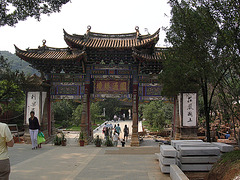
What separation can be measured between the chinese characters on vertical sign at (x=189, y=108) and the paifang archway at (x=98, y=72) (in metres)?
1.87

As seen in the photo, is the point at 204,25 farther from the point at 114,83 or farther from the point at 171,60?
the point at 114,83

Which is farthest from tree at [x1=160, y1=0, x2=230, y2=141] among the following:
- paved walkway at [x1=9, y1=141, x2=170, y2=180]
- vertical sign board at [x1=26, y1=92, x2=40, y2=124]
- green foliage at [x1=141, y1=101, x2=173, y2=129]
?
green foliage at [x1=141, y1=101, x2=173, y2=129]

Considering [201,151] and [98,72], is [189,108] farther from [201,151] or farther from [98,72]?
[201,151]

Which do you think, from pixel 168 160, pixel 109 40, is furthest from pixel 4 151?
pixel 109 40

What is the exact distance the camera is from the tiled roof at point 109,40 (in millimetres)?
14138

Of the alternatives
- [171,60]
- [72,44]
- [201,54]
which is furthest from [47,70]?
[201,54]

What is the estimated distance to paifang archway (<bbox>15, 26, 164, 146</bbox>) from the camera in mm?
14172

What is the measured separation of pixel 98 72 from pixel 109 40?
7.90ft

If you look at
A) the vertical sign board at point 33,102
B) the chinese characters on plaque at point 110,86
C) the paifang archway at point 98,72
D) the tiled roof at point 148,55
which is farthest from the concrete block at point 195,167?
the vertical sign board at point 33,102

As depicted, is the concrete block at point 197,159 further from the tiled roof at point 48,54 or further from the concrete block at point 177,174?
the tiled roof at point 48,54

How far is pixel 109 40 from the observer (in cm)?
1542

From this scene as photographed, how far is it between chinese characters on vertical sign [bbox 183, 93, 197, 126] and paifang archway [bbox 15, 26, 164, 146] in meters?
1.87

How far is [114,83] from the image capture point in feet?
48.1

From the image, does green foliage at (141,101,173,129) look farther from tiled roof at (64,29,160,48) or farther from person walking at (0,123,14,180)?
person walking at (0,123,14,180)
